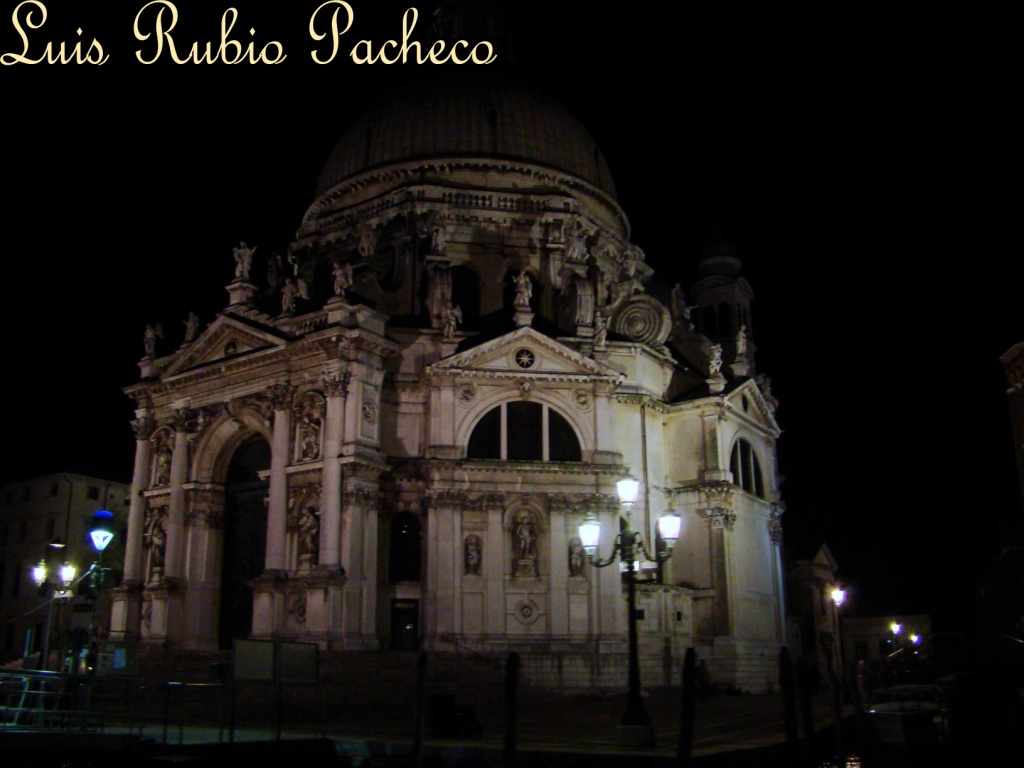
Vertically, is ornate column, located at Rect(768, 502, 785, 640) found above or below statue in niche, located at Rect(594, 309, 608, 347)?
below

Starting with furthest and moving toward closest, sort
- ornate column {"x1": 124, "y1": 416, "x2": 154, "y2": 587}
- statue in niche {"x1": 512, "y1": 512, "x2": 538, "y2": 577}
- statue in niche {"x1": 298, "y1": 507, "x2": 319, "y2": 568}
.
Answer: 1. ornate column {"x1": 124, "y1": 416, "x2": 154, "y2": 587}
2. statue in niche {"x1": 512, "y1": 512, "x2": 538, "y2": 577}
3. statue in niche {"x1": 298, "y1": 507, "x2": 319, "y2": 568}

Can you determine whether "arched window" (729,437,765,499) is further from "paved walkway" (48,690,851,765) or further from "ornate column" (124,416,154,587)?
"ornate column" (124,416,154,587)

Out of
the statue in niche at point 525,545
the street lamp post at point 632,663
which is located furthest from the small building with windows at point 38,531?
the street lamp post at point 632,663

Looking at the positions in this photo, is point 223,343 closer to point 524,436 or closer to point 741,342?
point 524,436

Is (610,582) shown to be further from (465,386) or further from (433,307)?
(433,307)

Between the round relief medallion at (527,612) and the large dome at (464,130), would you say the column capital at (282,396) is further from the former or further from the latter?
the large dome at (464,130)

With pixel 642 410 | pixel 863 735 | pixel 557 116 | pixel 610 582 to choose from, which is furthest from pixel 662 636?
pixel 557 116

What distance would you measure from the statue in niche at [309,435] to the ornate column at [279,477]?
16.9 inches

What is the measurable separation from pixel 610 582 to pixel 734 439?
1022 cm

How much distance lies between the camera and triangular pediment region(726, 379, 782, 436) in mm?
42181

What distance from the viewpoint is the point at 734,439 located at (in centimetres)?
4206

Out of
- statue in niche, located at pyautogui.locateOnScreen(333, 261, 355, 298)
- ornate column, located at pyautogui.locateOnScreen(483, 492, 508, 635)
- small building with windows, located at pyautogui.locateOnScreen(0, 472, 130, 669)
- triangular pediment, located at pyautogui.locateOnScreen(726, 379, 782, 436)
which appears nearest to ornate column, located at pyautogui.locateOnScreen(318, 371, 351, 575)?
statue in niche, located at pyautogui.locateOnScreen(333, 261, 355, 298)

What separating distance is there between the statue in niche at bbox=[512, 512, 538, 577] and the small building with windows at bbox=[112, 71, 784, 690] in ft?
0.26

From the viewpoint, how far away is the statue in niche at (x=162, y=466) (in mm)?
37812
